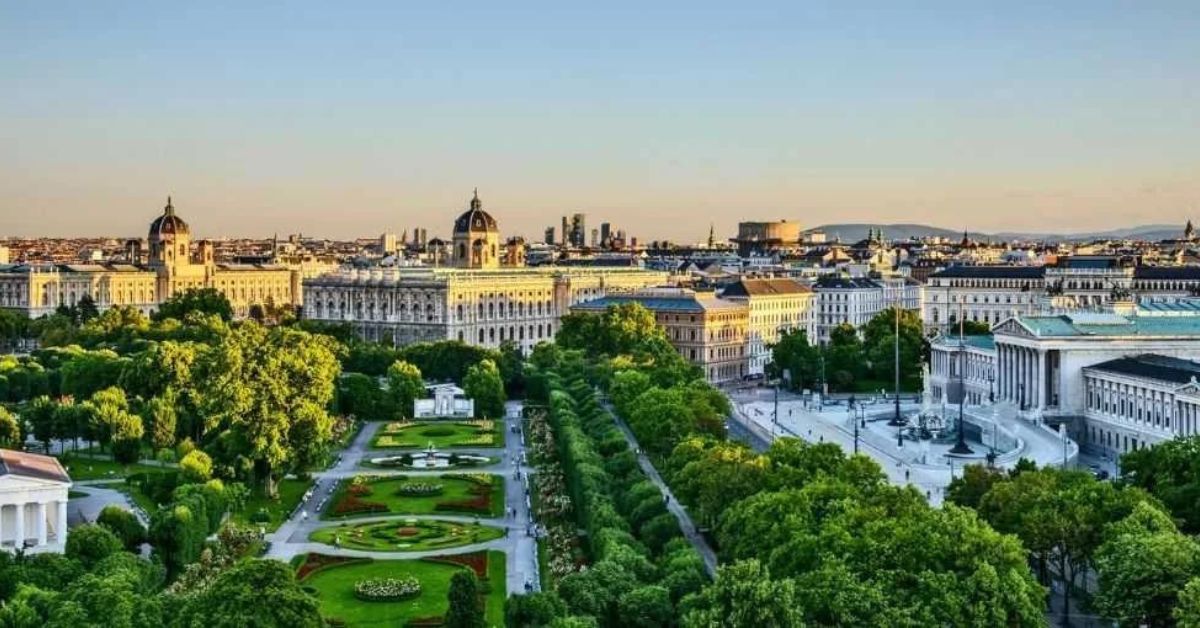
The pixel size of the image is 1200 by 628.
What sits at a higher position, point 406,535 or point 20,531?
point 20,531

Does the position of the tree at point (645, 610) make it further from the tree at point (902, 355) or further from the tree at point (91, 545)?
the tree at point (902, 355)

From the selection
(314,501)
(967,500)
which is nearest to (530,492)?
(314,501)

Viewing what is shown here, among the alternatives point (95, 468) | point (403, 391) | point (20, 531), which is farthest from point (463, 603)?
point (403, 391)

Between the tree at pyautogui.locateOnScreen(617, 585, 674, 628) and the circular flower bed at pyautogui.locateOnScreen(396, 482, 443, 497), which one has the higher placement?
the tree at pyautogui.locateOnScreen(617, 585, 674, 628)

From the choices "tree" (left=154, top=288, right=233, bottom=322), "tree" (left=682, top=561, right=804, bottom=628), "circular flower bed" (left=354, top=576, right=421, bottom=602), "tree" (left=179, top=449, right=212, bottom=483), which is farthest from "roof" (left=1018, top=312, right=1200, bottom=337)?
"tree" (left=154, top=288, right=233, bottom=322)

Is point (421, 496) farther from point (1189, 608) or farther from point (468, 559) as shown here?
point (1189, 608)

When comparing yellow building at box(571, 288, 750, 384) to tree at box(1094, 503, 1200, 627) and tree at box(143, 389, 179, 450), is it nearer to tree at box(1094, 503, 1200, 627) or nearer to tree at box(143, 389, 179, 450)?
tree at box(143, 389, 179, 450)

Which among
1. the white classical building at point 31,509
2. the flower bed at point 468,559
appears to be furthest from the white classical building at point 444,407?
the white classical building at point 31,509
